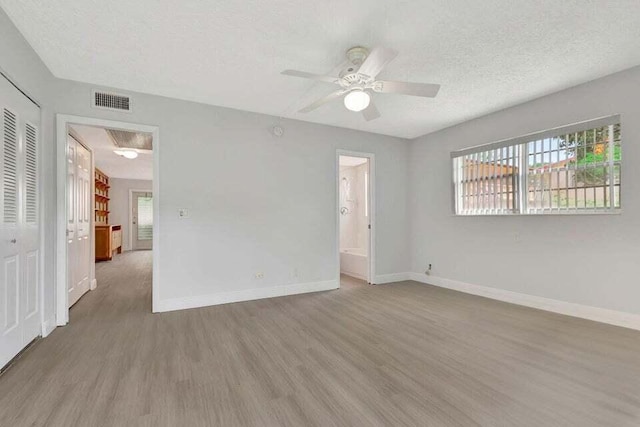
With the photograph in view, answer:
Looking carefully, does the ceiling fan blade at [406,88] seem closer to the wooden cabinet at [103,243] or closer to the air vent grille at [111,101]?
the air vent grille at [111,101]

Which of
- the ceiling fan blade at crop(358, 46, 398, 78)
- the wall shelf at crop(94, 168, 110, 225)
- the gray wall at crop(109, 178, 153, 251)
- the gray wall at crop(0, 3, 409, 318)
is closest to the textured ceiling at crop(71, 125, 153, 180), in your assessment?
the wall shelf at crop(94, 168, 110, 225)

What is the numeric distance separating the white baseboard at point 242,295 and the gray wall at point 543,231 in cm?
195

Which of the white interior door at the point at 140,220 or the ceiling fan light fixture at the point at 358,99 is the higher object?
the ceiling fan light fixture at the point at 358,99

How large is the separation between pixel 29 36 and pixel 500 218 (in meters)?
5.30

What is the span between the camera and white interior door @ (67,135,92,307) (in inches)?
137

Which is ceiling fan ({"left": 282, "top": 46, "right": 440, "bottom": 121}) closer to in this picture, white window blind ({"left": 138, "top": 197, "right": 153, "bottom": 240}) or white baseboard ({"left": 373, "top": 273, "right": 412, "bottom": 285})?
white baseboard ({"left": 373, "top": 273, "right": 412, "bottom": 285})

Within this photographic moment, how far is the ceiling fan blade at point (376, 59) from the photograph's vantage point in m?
1.99

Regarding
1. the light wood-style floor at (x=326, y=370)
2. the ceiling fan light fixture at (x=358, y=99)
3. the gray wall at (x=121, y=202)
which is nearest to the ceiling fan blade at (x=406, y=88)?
the ceiling fan light fixture at (x=358, y=99)

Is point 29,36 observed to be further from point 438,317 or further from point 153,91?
point 438,317

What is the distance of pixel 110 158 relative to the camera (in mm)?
6883

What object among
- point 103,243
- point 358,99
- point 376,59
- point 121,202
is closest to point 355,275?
point 358,99

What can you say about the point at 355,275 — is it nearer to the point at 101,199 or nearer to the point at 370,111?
the point at 370,111

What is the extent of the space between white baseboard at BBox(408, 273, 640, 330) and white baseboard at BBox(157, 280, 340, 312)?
188 centimetres

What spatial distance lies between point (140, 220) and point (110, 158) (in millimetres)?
4386
